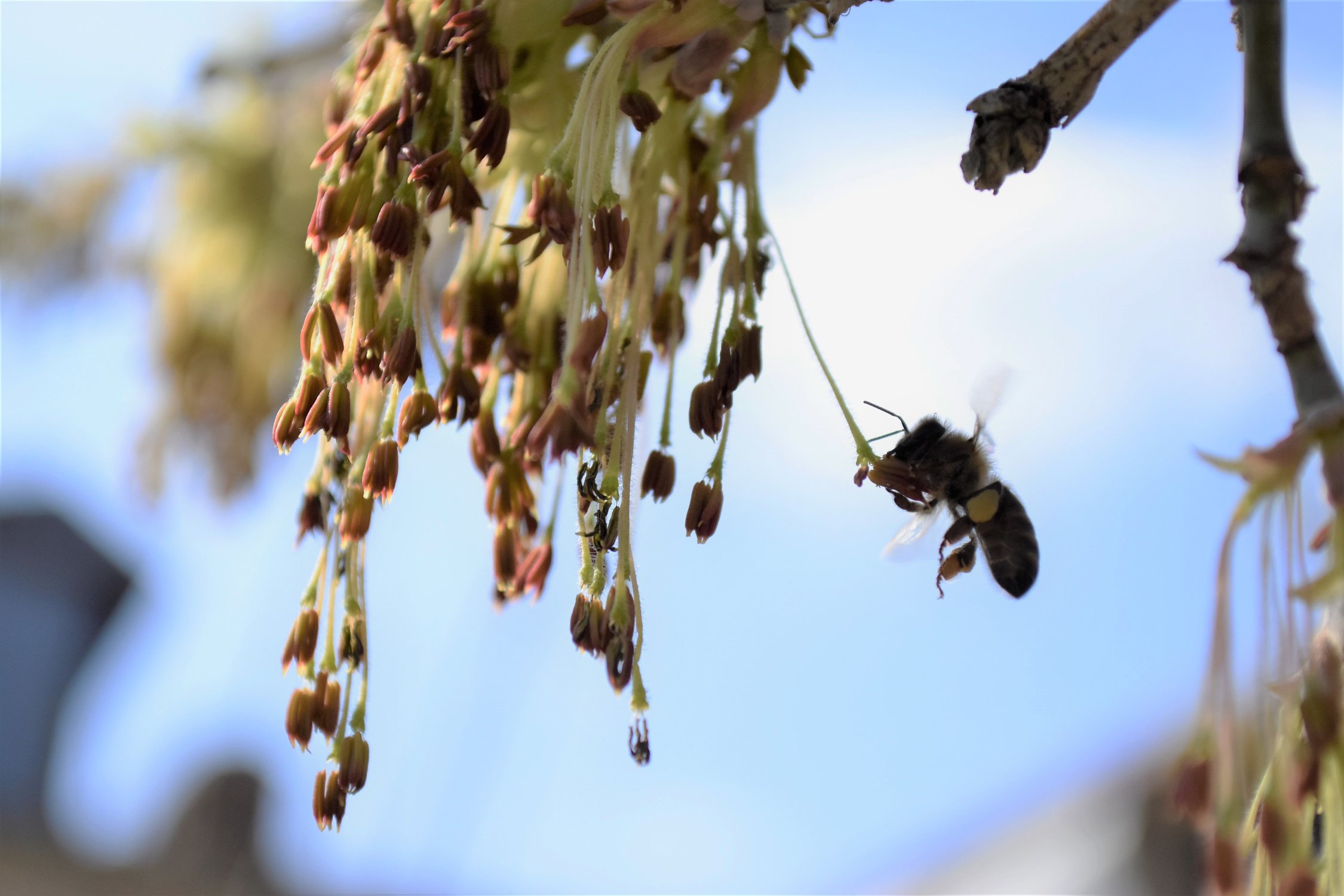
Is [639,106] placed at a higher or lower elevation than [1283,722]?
higher

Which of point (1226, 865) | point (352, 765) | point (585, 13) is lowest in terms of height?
point (1226, 865)

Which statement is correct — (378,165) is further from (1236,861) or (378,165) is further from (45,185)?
(45,185)

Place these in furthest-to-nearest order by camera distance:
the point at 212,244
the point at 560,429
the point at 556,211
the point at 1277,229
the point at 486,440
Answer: the point at 212,244
the point at 486,440
the point at 556,211
the point at 560,429
the point at 1277,229

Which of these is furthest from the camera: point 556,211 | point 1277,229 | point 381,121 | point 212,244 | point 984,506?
point 212,244

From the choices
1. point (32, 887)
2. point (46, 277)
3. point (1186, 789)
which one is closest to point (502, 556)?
point (1186, 789)

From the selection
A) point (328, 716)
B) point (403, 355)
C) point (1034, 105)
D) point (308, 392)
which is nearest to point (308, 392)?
point (308, 392)

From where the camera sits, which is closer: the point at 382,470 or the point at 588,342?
the point at 588,342

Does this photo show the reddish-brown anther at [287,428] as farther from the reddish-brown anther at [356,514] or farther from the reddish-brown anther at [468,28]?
the reddish-brown anther at [468,28]

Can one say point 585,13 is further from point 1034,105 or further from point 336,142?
point 1034,105
